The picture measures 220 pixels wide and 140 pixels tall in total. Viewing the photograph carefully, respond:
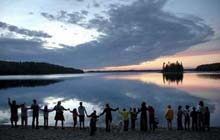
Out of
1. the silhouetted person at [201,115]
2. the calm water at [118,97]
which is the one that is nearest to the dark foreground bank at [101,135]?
the silhouetted person at [201,115]

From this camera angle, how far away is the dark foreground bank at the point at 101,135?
59.5 feet

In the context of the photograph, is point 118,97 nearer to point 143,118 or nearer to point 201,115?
point 143,118

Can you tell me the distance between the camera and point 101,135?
1939 cm

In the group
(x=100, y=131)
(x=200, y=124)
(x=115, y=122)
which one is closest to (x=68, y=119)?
(x=115, y=122)

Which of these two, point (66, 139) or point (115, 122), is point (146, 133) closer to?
point (66, 139)

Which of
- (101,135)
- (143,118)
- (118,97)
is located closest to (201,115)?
(143,118)

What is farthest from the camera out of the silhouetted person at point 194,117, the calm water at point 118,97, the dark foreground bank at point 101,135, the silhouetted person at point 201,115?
the calm water at point 118,97

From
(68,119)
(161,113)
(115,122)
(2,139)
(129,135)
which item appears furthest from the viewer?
(161,113)

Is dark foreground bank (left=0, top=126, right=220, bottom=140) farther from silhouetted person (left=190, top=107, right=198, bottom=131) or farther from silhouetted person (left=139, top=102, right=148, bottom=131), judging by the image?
silhouetted person (left=190, top=107, right=198, bottom=131)

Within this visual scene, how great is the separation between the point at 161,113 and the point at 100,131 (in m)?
14.1

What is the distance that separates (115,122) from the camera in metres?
27.2

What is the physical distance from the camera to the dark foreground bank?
18.1 meters

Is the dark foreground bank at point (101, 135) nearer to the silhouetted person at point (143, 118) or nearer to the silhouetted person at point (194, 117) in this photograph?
the silhouetted person at point (143, 118)

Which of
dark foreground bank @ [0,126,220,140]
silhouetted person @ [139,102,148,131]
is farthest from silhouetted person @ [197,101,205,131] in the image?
silhouetted person @ [139,102,148,131]
